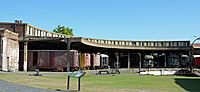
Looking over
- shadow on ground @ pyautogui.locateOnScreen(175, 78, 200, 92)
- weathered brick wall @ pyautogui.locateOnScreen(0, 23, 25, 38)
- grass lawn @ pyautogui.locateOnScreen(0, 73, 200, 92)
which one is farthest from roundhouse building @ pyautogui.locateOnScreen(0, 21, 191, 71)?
shadow on ground @ pyautogui.locateOnScreen(175, 78, 200, 92)

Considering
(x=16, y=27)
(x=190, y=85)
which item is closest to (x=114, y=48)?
(x=16, y=27)

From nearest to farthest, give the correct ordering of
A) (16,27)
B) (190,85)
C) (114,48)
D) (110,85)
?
(110,85) < (190,85) < (16,27) < (114,48)

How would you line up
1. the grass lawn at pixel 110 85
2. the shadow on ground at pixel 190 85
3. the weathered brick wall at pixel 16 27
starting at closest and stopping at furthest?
1. the grass lawn at pixel 110 85
2. the shadow on ground at pixel 190 85
3. the weathered brick wall at pixel 16 27

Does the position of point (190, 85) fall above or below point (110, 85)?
below

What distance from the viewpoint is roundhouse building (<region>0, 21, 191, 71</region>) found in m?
57.6

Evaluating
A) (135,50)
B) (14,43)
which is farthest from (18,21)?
(135,50)


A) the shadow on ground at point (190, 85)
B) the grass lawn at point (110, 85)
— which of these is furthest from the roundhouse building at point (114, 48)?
the shadow on ground at point (190, 85)

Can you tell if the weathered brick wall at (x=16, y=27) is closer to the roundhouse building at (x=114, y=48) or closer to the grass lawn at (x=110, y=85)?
the roundhouse building at (x=114, y=48)

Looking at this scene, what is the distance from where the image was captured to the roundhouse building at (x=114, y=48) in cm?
5756

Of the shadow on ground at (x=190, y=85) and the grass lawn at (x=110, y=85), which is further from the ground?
the grass lawn at (x=110, y=85)

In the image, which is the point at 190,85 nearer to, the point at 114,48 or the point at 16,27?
the point at 16,27

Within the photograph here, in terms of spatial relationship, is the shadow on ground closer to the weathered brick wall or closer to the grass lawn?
the grass lawn

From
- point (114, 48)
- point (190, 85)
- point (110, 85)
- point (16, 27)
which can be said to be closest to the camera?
point (110, 85)

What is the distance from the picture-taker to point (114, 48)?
3484 inches
